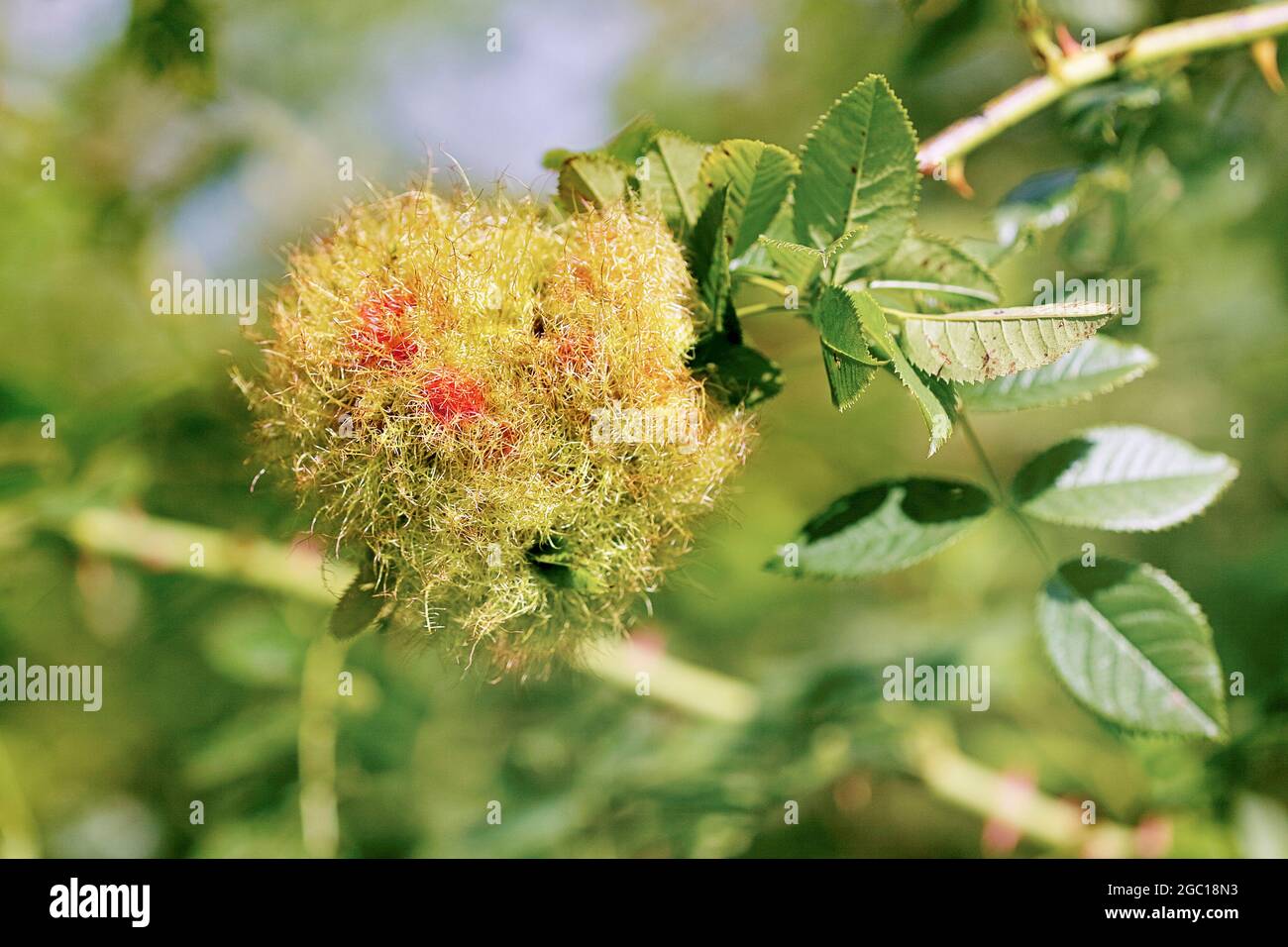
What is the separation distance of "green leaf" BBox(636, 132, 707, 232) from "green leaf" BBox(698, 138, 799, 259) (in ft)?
0.09

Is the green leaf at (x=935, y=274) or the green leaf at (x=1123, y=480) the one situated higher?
the green leaf at (x=935, y=274)

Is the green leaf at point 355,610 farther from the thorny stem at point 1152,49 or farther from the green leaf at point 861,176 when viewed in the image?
the thorny stem at point 1152,49

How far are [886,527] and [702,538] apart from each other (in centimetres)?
25

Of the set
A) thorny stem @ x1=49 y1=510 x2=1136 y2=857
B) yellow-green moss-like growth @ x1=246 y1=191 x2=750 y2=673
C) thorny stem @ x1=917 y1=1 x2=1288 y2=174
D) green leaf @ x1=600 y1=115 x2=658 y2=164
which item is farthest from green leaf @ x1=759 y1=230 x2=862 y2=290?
thorny stem @ x1=49 y1=510 x2=1136 y2=857

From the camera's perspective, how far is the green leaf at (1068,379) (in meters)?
1.25

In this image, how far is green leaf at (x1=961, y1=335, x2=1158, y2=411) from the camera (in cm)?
125

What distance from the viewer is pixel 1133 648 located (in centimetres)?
124

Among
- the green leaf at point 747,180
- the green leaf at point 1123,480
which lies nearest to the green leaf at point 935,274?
the green leaf at point 747,180

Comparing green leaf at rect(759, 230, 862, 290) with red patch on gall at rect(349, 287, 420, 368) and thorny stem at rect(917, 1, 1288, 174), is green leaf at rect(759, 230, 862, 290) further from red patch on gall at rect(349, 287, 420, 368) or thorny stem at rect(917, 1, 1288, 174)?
thorny stem at rect(917, 1, 1288, 174)

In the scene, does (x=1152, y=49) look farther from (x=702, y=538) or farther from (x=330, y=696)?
Result: (x=330, y=696)

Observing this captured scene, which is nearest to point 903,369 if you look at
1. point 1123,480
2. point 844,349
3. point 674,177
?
point 844,349

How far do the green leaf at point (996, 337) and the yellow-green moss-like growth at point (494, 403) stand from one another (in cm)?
23

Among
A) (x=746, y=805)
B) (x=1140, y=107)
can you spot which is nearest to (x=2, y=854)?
(x=746, y=805)

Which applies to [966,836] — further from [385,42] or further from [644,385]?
[385,42]
